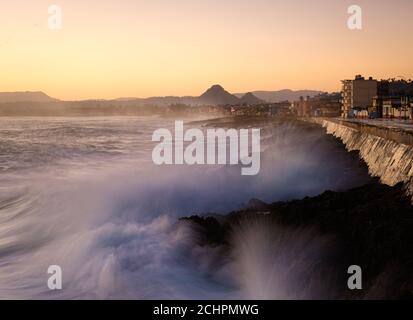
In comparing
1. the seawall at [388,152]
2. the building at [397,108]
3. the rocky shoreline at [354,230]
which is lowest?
the rocky shoreline at [354,230]

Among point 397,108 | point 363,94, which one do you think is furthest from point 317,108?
point 397,108

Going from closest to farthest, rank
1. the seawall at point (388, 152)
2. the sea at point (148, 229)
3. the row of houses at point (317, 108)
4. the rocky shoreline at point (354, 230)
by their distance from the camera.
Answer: the rocky shoreline at point (354, 230) < the sea at point (148, 229) < the seawall at point (388, 152) < the row of houses at point (317, 108)

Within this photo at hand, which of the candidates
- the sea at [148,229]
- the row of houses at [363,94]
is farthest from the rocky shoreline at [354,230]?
the row of houses at [363,94]

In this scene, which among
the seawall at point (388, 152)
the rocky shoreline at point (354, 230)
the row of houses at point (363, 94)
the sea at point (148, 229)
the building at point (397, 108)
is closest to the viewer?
the rocky shoreline at point (354, 230)

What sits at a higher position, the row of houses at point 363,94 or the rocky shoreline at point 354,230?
the row of houses at point 363,94

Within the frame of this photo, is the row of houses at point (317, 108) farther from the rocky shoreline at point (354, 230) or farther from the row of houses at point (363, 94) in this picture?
the rocky shoreline at point (354, 230)

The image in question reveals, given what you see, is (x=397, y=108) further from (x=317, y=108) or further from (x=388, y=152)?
(x=317, y=108)

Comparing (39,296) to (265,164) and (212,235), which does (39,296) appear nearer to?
(212,235)
